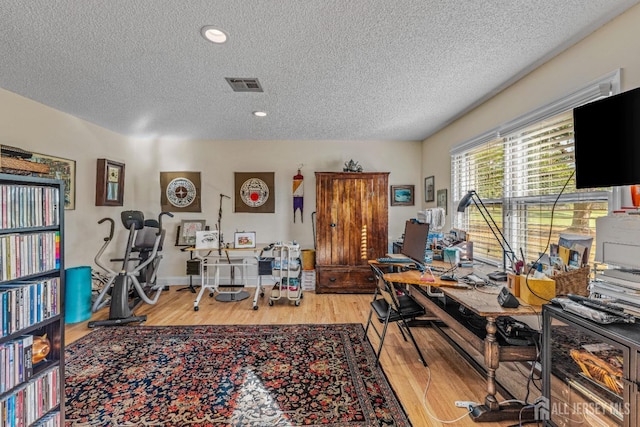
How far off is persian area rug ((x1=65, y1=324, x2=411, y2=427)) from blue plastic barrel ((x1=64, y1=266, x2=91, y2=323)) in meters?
0.48

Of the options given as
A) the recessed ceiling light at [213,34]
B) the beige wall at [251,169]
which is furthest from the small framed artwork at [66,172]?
the recessed ceiling light at [213,34]

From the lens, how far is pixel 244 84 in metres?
2.62

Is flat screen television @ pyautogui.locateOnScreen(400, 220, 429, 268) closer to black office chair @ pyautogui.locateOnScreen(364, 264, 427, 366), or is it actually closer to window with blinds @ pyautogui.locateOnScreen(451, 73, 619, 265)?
black office chair @ pyautogui.locateOnScreen(364, 264, 427, 366)

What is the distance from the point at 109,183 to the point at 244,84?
2.80 m

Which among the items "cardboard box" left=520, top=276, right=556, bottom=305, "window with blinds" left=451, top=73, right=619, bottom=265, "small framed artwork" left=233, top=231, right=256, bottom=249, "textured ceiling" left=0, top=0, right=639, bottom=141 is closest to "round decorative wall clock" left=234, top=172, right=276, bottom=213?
"small framed artwork" left=233, top=231, right=256, bottom=249

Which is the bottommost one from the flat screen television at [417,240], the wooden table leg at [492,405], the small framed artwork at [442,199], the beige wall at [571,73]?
the wooden table leg at [492,405]

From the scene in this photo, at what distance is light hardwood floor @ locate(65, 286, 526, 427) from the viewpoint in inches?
74.1

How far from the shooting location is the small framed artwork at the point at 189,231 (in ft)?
15.3

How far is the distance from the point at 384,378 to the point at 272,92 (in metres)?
2.72

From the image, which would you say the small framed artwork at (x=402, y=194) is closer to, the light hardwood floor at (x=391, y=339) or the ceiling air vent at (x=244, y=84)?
the light hardwood floor at (x=391, y=339)

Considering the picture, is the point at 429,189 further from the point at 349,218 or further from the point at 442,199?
the point at 349,218

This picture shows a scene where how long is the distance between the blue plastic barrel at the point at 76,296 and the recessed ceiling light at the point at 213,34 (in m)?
3.08

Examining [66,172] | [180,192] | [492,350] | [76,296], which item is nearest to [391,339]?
[492,350]

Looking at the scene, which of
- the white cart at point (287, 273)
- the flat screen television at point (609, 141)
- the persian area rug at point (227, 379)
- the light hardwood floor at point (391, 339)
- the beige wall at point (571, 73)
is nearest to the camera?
the flat screen television at point (609, 141)
